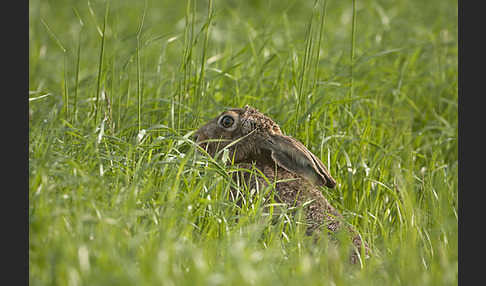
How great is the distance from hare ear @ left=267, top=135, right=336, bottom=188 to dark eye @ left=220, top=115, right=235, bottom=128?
300 mm

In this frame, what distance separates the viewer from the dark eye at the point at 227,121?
13.1 ft

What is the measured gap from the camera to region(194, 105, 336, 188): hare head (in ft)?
12.2

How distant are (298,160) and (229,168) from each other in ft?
1.39

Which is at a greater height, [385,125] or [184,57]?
[184,57]

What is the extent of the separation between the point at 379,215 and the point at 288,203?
2.37ft

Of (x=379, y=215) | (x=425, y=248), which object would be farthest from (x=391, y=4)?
(x=425, y=248)

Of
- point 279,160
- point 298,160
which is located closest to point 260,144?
point 279,160

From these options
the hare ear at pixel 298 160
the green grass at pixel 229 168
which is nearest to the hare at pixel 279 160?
the hare ear at pixel 298 160

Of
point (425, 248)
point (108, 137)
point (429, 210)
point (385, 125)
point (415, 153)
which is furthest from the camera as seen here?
point (385, 125)

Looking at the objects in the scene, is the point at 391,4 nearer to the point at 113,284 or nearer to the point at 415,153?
the point at 415,153

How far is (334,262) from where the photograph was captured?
2736mm

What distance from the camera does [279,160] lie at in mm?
3803

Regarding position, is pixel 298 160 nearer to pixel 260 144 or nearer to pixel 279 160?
pixel 279 160

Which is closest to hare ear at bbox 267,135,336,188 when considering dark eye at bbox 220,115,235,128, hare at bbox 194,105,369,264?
hare at bbox 194,105,369,264
